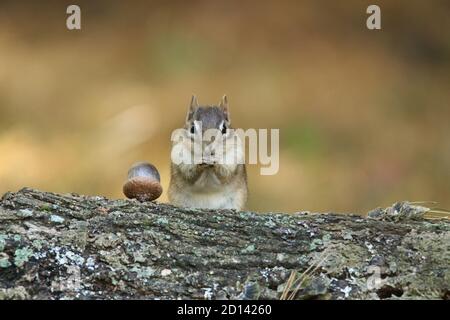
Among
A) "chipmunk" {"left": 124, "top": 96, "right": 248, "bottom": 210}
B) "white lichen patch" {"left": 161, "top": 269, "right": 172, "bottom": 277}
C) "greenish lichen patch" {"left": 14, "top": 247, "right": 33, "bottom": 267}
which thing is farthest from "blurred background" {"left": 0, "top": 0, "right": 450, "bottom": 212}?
"greenish lichen patch" {"left": 14, "top": 247, "right": 33, "bottom": 267}

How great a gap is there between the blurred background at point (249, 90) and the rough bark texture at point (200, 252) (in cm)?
301

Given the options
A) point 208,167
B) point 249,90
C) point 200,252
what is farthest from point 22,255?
point 249,90

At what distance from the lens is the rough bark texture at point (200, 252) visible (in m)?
3.42

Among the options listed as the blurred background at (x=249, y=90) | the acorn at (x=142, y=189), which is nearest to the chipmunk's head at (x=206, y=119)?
the acorn at (x=142, y=189)

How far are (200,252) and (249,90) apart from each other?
438 cm

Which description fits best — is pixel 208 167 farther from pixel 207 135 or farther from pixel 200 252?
pixel 200 252

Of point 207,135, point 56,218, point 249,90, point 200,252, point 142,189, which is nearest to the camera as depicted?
point 200,252

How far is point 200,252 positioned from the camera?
3.59m

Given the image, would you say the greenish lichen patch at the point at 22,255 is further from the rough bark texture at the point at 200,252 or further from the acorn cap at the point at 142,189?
the acorn cap at the point at 142,189

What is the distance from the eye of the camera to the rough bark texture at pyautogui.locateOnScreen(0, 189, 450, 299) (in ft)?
11.2

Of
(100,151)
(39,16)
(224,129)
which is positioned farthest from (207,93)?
(224,129)

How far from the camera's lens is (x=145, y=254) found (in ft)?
11.7

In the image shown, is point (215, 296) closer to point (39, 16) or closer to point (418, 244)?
point (418, 244)

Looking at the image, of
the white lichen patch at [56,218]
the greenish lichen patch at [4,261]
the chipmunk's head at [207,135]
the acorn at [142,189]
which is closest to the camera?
the greenish lichen patch at [4,261]
